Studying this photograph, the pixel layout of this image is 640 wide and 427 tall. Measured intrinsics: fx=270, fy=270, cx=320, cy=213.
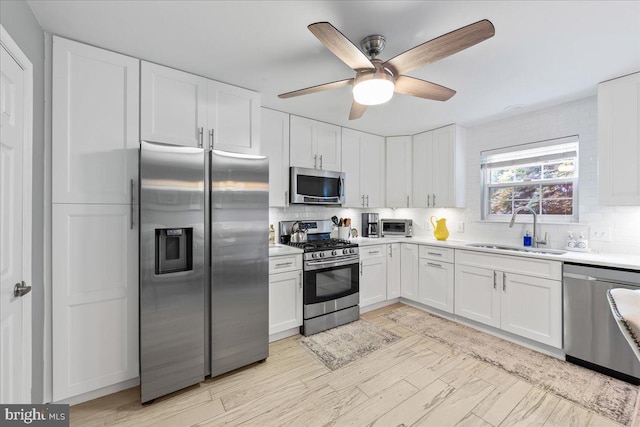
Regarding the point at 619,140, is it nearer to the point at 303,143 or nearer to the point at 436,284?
the point at 436,284

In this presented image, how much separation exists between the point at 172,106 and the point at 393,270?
319 centimetres

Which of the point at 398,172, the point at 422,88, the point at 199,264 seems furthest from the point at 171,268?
the point at 398,172

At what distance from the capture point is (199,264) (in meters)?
2.07

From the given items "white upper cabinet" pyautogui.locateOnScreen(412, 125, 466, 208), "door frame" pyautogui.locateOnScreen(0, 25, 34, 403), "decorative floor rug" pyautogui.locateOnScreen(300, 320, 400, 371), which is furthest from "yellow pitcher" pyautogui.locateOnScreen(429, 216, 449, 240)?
"door frame" pyautogui.locateOnScreen(0, 25, 34, 403)

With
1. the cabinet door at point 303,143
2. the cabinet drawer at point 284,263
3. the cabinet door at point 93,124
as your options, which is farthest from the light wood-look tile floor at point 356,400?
the cabinet door at point 303,143

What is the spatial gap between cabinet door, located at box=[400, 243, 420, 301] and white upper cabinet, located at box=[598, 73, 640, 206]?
191 centimetres

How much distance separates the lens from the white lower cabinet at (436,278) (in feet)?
10.8

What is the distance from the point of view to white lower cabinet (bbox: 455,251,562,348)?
8.08 feet

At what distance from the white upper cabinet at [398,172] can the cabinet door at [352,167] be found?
566mm

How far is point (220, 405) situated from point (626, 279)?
316 cm

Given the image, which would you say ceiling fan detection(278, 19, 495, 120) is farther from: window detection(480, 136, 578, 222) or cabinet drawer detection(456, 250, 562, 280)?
window detection(480, 136, 578, 222)

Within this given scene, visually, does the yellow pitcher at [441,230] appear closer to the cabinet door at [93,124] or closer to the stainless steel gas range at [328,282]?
the stainless steel gas range at [328,282]

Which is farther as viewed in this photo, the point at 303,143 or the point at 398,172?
the point at 398,172

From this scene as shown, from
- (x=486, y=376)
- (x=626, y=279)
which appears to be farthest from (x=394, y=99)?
(x=486, y=376)
